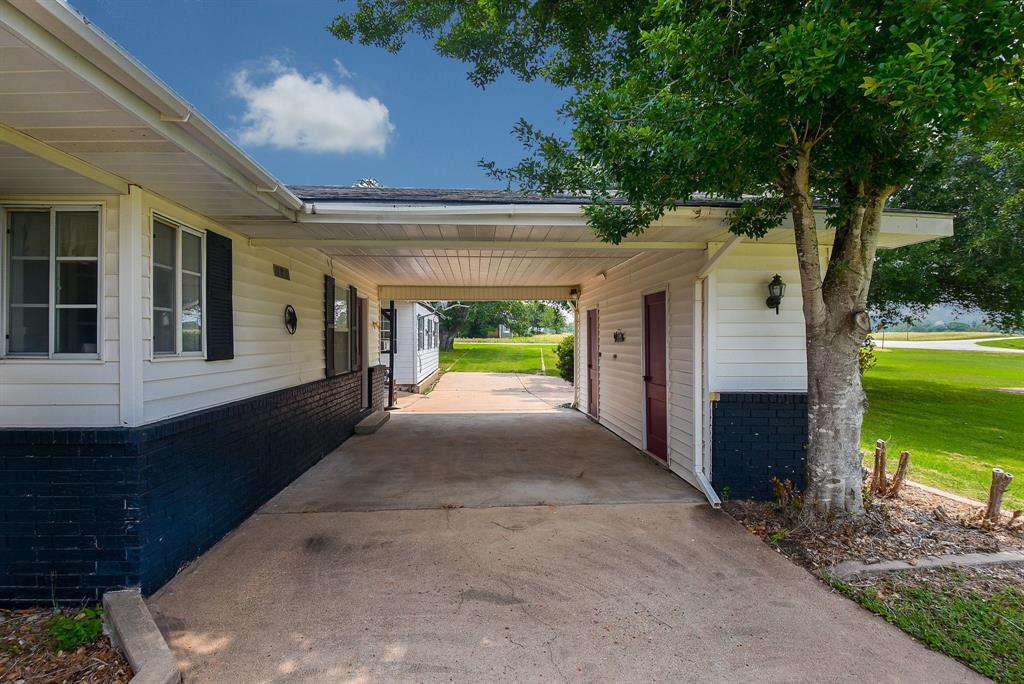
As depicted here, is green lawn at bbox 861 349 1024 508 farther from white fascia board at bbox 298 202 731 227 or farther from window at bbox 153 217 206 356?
window at bbox 153 217 206 356

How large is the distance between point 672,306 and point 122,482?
15.9 feet

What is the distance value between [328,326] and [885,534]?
6005 mm

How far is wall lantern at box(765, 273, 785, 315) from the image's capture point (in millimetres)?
4461

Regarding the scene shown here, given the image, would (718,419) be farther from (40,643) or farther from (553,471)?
(40,643)

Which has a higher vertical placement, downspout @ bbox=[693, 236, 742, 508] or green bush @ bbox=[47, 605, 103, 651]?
downspout @ bbox=[693, 236, 742, 508]

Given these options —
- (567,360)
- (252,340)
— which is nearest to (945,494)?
(252,340)

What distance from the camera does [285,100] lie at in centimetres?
1359

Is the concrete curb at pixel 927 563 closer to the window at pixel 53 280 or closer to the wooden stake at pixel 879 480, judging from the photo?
the wooden stake at pixel 879 480

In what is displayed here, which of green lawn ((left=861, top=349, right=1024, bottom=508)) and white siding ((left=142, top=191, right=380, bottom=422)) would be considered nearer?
white siding ((left=142, top=191, right=380, bottom=422))

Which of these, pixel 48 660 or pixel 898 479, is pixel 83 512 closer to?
pixel 48 660

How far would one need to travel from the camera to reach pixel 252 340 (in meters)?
4.27

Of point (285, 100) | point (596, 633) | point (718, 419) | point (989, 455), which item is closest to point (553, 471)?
point (718, 419)

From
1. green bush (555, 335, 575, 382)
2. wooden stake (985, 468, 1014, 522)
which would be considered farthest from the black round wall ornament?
green bush (555, 335, 575, 382)

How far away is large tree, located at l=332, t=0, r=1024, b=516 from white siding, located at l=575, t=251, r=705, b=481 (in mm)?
1214
